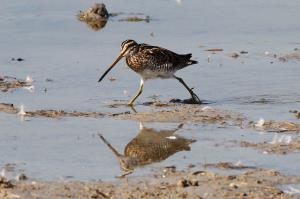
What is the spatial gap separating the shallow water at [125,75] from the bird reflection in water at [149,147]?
0.10 metres

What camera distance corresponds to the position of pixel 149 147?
1027 centimetres

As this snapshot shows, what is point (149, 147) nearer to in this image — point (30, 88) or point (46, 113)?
point (46, 113)

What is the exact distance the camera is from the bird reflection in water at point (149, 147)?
9633 mm

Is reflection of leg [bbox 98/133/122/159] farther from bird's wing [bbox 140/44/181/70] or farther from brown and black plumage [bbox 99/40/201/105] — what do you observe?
bird's wing [bbox 140/44/181/70]

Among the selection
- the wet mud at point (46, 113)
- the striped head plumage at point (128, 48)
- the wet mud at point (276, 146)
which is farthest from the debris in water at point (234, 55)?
the wet mud at point (276, 146)

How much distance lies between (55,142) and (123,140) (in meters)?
0.71

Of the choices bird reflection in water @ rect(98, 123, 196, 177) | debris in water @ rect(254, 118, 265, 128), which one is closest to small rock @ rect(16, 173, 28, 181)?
bird reflection in water @ rect(98, 123, 196, 177)

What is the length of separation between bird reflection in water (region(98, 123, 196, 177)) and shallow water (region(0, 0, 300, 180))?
0.10 meters

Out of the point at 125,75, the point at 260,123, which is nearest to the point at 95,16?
the point at 125,75

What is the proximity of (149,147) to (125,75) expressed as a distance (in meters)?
3.89

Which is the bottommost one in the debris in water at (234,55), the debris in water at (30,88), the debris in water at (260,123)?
the debris in water at (30,88)

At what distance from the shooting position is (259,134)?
1067 cm

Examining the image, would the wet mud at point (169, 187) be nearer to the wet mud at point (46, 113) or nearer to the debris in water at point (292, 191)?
the debris in water at point (292, 191)

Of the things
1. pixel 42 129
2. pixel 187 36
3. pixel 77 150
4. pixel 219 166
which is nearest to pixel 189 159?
pixel 219 166
